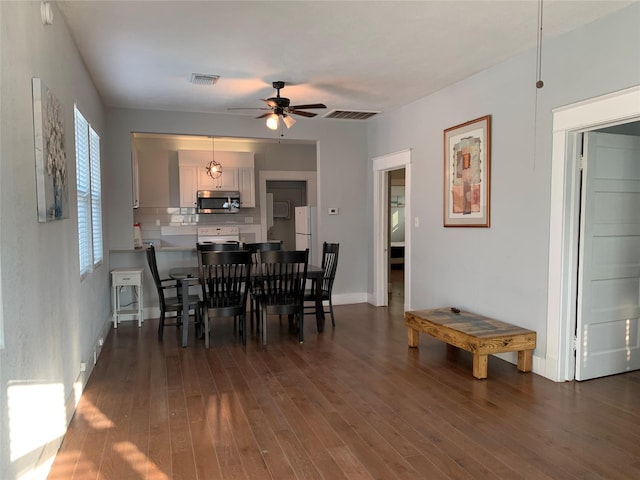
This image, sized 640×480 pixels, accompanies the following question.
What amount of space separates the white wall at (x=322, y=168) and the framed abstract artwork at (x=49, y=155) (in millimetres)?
2755

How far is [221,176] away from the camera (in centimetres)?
809

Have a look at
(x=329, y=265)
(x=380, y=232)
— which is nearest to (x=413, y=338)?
(x=329, y=265)

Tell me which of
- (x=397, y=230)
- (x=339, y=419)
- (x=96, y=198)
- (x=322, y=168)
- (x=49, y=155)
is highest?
(x=322, y=168)

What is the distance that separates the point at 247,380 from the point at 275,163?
583 centimetres

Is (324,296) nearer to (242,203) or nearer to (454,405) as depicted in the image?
(454,405)

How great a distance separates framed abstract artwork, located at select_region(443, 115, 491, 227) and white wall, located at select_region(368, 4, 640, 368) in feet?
0.24

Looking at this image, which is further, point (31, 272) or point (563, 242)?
point (563, 242)

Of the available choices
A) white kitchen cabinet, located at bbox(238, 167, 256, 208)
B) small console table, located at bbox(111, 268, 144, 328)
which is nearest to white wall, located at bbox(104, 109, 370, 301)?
small console table, located at bbox(111, 268, 144, 328)

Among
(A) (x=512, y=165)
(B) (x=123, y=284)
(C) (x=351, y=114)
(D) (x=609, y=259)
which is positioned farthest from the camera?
(C) (x=351, y=114)

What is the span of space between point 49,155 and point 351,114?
419 centimetres

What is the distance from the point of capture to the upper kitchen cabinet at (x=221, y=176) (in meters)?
7.91

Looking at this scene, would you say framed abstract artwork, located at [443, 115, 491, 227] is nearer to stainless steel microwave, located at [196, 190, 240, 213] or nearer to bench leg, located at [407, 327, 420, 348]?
bench leg, located at [407, 327, 420, 348]

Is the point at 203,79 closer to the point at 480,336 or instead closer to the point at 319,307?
the point at 319,307

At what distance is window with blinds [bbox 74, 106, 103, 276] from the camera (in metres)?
3.62
